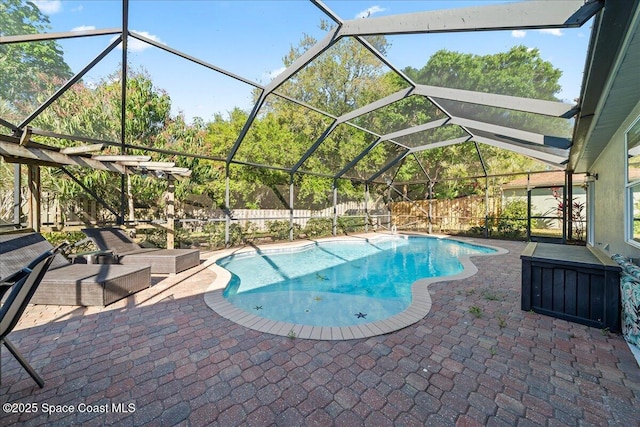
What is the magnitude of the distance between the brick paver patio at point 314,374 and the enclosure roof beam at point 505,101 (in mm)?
3589

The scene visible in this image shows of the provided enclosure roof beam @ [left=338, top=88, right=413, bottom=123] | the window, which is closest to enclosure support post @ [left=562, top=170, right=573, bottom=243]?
the window

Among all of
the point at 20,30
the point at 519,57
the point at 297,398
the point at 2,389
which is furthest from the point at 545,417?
the point at 20,30

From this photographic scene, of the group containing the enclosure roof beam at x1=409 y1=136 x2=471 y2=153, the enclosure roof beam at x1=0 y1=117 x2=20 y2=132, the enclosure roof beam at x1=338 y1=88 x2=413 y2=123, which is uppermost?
the enclosure roof beam at x1=338 y1=88 x2=413 y2=123

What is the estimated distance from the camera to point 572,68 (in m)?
3.69

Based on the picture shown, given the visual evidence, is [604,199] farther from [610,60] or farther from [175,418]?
[175,418]

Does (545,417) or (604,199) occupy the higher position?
(604,199)

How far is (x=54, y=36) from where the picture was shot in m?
4.36

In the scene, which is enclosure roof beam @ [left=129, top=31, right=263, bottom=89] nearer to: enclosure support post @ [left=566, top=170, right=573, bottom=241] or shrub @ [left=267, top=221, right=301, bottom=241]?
shrub @ [left=267, top=221, right=301, bottom=241]

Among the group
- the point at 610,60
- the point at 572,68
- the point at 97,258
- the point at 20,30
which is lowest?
the point at 97,258

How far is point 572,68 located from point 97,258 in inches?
342

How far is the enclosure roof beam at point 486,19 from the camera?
2.75 meters

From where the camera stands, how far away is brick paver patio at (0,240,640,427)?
191 cm

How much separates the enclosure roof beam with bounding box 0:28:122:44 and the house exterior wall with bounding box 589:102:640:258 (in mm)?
8426

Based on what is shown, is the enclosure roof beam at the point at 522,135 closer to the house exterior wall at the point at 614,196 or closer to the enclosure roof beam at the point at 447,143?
the house exterior wall at the point at 614,196
